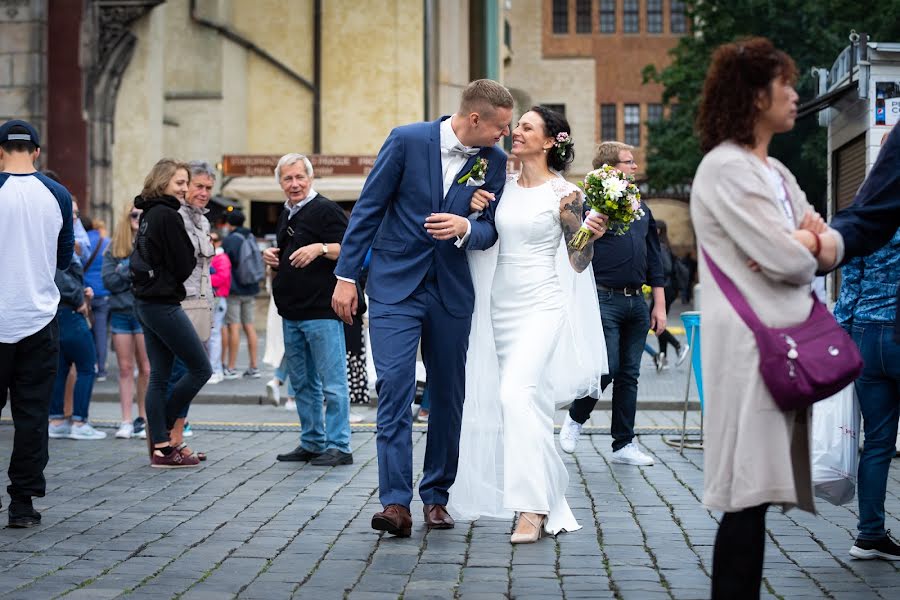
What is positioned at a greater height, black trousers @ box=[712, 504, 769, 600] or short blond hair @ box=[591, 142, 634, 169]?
short blond hair @ box=[591, 142, 634, 169]

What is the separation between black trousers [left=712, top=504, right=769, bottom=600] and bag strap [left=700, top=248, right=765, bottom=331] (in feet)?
1.89

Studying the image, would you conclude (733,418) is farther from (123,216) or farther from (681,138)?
(681,138)

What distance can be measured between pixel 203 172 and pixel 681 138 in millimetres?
42029

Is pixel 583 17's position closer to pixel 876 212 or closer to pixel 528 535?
pixel 528 535

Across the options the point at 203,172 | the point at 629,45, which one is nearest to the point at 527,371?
the point at 203,172

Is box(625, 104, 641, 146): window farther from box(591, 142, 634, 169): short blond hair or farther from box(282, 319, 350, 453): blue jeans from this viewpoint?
box(282, 319, 350, 453): blue jeans

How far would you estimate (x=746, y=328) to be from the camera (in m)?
4.60

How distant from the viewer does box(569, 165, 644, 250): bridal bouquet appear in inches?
293

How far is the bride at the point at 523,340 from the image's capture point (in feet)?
23.0

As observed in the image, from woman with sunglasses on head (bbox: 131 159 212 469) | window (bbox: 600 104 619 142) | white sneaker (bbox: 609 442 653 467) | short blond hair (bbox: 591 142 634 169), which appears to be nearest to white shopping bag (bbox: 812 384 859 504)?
white sneaker (bbox: 609 442 653 467)

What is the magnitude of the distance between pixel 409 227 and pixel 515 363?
0.84 meters

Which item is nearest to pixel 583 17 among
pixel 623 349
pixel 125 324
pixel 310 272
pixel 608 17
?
pixel 608 17

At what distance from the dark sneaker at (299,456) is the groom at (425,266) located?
279cm

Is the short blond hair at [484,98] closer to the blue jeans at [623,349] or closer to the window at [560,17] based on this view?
the blue jeans at [623,349]
